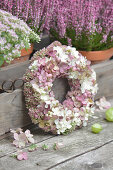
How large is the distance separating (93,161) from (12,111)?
59 centimetres

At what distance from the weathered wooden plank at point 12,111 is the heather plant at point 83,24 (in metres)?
0.58

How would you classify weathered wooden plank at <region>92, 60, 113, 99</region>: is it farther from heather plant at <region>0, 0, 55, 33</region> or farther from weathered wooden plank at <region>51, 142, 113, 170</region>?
weathered wooden plank at <region>51, 142, 113, 170</region>

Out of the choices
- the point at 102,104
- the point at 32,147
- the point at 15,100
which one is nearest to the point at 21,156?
the point at 32,147

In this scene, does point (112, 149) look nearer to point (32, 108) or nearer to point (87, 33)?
point (32, 108)

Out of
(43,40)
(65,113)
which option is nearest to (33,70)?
(65,113)

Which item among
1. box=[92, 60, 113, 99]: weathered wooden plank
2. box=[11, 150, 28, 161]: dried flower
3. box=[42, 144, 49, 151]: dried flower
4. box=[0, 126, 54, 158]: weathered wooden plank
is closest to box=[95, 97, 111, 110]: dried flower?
→ box=[92, 60, 113, 99]: weathered wooden plank

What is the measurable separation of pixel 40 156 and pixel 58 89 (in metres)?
0.53

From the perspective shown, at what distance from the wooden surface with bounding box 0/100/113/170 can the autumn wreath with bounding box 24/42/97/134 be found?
0.08 m

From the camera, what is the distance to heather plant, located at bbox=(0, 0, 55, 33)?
204 centimetres

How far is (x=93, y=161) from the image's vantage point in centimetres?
177

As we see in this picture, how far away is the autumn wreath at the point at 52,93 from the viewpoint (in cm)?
192

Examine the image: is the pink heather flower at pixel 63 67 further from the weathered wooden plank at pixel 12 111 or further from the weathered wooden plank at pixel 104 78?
the weathered wooden plank at pixel 104 78

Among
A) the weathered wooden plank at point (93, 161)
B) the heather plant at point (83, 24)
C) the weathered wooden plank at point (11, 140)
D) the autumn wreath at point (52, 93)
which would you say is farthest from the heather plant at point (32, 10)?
the weathered wooden plank at point (93, 161)

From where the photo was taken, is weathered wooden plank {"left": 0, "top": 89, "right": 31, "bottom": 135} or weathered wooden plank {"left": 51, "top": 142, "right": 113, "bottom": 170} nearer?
weathered wooden plank {"left": 51, "top": 142, "right": 113, "bottom": 170}
